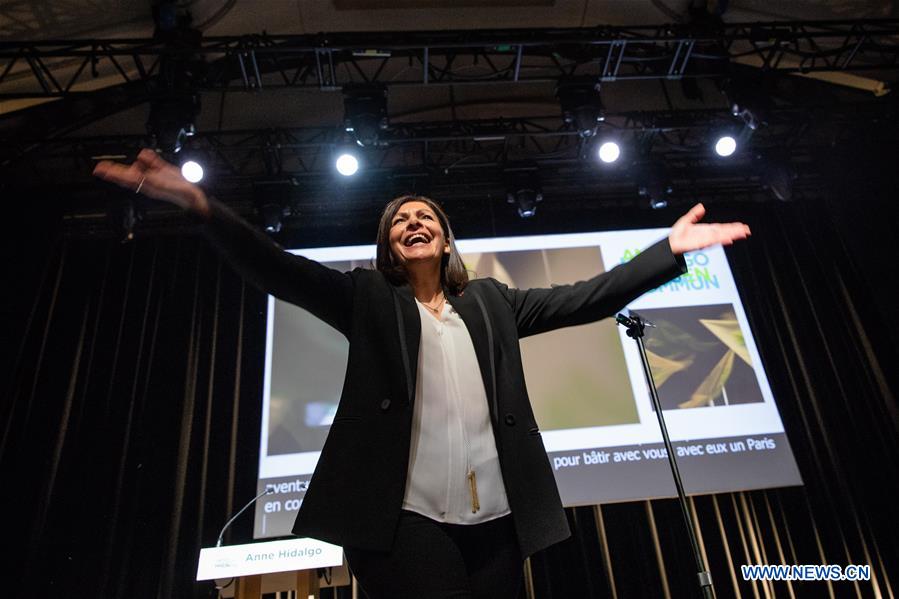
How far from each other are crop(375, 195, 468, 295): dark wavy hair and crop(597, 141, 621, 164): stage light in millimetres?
3555

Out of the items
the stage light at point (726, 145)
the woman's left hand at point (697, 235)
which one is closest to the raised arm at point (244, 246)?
the woman's left hand at point (697, 235)

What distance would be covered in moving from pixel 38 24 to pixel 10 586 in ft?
11.9

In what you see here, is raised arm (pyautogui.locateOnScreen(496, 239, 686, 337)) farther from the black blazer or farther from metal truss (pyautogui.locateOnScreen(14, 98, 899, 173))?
metal truss (pyautogui.locateOnScreen(14, 98, 899, 173))

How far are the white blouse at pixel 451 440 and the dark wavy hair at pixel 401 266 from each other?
16 centimetres

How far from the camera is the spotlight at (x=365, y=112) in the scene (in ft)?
14.0

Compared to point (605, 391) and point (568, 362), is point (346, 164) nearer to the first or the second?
point (568, 362)

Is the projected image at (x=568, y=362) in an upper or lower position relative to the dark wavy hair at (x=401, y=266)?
upper

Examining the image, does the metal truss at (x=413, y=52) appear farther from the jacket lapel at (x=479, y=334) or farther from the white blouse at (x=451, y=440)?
the white blouse at (x=451, y=440)

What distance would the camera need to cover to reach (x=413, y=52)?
416 cm

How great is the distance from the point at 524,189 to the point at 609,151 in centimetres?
70

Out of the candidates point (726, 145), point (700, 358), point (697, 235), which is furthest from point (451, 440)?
point (726, 145)

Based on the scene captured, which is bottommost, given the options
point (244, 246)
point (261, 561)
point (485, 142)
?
point (261, 561)

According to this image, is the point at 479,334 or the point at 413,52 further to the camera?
the point at 413,52

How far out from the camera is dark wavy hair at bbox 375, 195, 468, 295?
1.35m
